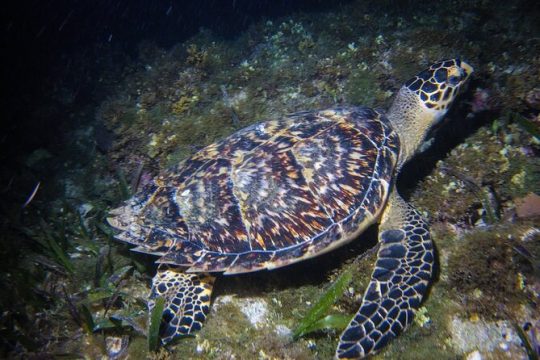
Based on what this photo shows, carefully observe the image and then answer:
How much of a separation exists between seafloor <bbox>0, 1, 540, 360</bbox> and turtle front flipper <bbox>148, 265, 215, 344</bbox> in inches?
4.9

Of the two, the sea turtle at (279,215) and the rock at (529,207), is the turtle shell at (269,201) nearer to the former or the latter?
the sea turtle at (279,215)

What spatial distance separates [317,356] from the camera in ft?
8.00

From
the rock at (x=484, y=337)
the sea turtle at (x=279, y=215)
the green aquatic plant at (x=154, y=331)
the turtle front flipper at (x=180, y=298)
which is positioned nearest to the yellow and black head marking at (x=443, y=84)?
the sea turtle at (x=279, y=215)

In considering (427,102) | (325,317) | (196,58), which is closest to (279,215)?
(325,317)

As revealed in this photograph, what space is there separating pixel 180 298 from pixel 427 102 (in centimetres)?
365

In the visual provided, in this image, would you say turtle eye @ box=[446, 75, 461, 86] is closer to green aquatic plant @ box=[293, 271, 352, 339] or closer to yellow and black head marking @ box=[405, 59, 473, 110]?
yellow and black head marking @ box=[405, 59, 473, 110]

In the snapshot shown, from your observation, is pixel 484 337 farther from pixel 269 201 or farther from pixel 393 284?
pixel 269 201

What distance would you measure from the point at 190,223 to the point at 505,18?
6.10 m

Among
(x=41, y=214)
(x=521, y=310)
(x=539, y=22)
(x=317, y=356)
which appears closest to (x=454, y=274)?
(x=521, y=310)

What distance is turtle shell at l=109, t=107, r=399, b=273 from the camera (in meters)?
2.82

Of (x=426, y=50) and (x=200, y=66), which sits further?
Answer: (x=200, y=66)

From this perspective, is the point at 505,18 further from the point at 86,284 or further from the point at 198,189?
the point at 86,284

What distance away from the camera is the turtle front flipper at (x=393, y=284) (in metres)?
2.33

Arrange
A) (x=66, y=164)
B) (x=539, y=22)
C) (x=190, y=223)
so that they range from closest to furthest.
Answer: (x=190, y=223) < (x=539, y=22) < (x=66, y=164)
